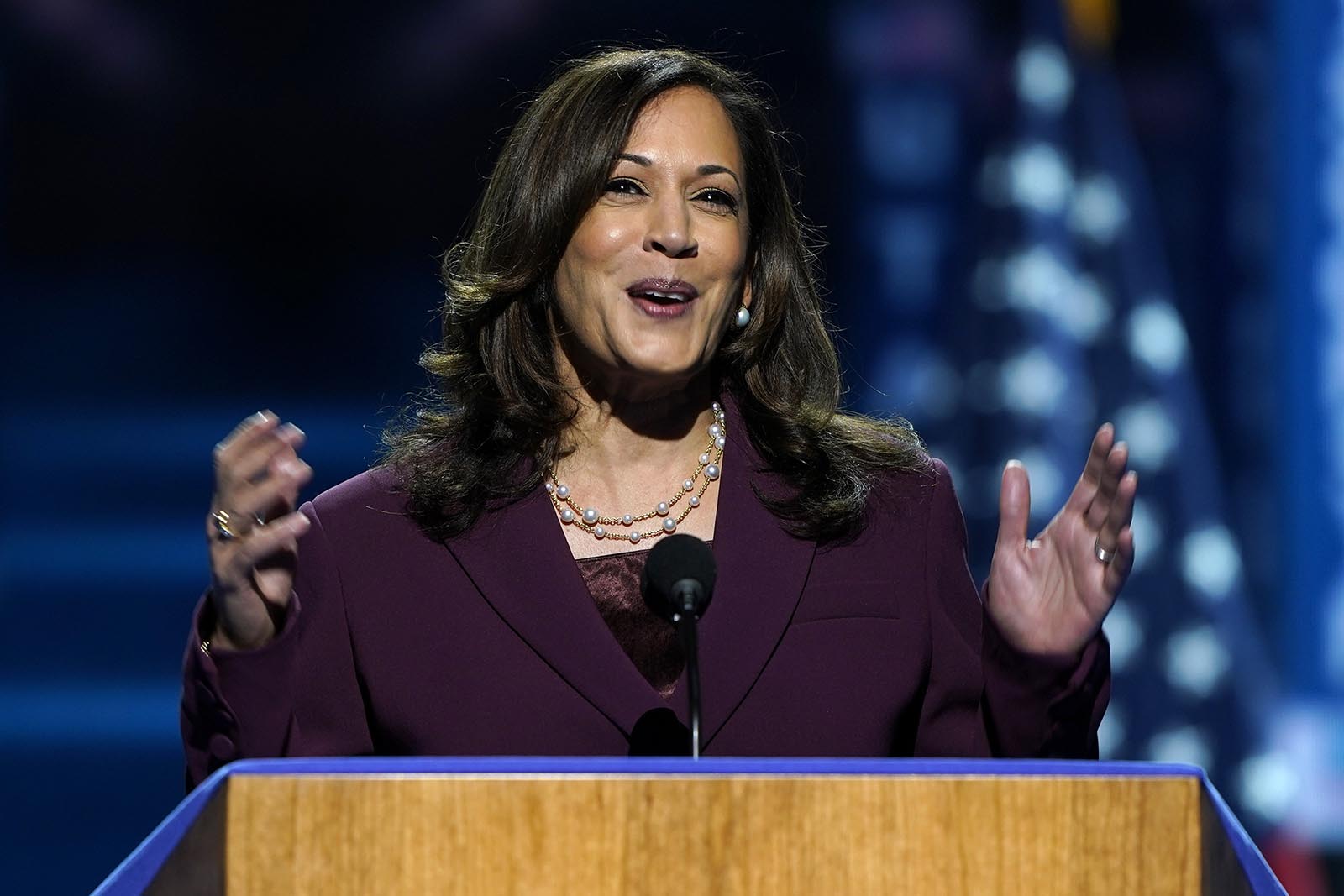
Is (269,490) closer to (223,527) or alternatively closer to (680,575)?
(223,527)

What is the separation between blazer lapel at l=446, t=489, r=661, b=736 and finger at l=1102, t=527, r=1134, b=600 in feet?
1.46

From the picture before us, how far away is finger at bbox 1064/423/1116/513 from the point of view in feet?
4.60

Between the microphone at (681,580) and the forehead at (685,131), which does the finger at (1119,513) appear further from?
the forehead at (685,131)

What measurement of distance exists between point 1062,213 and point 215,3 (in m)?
1.90

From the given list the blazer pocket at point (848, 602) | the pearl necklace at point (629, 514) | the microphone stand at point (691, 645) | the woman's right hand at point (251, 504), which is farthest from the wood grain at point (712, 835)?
→ the pearl necklace at point (629, 514)

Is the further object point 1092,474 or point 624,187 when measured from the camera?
point 624,187

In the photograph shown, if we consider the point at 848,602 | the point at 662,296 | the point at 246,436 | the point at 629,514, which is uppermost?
the point at 662,296

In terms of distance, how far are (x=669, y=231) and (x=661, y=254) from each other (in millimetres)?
28

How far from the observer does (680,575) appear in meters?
1.28

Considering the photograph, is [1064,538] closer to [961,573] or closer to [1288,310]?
[961,573]

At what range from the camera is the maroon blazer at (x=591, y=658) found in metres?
1.52

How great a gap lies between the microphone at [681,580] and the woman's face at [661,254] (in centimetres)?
47

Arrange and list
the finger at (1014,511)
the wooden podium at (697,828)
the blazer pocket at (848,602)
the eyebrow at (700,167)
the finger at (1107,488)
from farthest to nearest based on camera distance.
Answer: the eyebrow at (700,167) < the blazer pocket at (848,602) < the finger at (1014,511) < the finger at (1107,488) < the wooden podium at (697,828)

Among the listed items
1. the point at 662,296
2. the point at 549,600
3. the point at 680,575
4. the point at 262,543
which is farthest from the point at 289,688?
the point at 662,296
